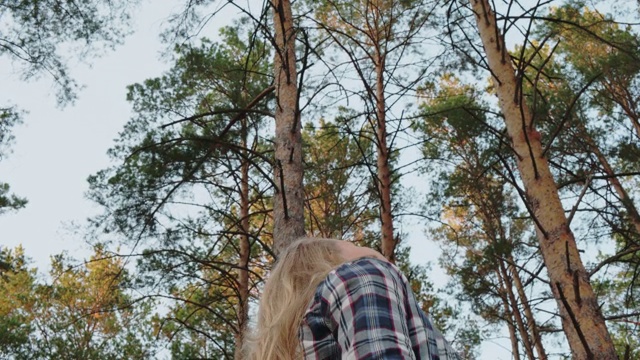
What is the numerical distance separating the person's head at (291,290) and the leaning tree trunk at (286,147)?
1589 mm

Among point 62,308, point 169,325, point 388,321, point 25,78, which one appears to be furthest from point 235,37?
point 388,321

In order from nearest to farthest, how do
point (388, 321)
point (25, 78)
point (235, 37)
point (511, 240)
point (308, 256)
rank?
point (388, 321), point (308, 256), point (25, 78), point (235, 37), point (511, 240)

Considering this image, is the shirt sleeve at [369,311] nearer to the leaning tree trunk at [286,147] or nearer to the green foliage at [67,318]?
the leaning tree trunk at [286,147]

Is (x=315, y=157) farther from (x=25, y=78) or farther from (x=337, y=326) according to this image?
(x=337, y=326)

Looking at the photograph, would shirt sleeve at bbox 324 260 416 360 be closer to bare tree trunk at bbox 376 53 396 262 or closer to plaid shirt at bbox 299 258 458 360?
plaid shirt at bbox 299 258 458 360

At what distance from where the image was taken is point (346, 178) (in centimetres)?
1110

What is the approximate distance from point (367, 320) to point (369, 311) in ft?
0.05

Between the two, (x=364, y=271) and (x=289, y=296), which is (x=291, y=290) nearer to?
(x=289, y=296)

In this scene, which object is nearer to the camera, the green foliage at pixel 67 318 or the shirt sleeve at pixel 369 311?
the shirt sleeve at pixel 369 311

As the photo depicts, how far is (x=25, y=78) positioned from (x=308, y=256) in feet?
20.2

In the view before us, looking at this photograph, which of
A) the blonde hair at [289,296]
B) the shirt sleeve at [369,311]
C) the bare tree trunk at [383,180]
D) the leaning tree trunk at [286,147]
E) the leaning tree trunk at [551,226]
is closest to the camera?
the shirt sleeve at [369,311]

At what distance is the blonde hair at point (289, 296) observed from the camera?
1077mm

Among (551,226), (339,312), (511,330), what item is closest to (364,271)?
(339,312)

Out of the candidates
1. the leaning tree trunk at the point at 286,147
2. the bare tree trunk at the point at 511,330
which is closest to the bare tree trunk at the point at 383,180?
the leaning tree trunk at the point at 286,147
